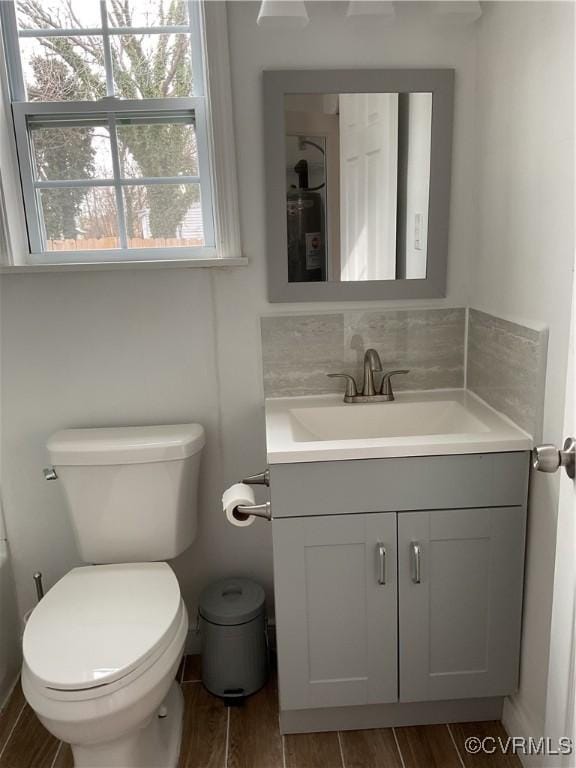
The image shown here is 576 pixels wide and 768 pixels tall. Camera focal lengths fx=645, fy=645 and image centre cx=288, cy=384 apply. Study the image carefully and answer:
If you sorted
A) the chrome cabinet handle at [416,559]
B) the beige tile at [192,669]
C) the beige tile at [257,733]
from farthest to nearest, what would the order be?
the beige tile at [192,669], the beige tile at [257,733], the chrome cabinet handle at [416,559]

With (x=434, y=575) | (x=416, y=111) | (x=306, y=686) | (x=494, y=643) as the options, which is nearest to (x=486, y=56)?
(x=416, y=111)

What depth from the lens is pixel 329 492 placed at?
1578 mm

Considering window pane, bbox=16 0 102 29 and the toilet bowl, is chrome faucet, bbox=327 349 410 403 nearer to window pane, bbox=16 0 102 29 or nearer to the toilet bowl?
the toilet bowl

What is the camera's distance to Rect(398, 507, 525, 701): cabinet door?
1612mm

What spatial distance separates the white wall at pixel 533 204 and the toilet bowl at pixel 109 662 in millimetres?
902

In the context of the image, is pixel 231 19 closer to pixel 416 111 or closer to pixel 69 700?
pixel 416 111

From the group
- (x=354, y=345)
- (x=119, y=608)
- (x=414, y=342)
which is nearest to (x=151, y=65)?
(x=354, y=345)

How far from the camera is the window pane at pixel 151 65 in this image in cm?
184

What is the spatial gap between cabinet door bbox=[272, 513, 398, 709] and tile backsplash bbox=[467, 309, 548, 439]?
43cm

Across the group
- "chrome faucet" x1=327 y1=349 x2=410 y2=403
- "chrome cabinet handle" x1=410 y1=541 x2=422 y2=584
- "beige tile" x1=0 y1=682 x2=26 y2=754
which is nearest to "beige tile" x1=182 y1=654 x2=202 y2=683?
"beige tile" x1=0 y1=682 x2=26 y2=754

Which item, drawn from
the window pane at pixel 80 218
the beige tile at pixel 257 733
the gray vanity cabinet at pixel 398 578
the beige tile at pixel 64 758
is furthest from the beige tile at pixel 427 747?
the window pane at pixel 80 218

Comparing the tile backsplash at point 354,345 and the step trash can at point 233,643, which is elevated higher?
the tile backsplash at point 354,345

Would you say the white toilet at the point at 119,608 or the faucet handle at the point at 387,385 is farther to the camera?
the faucet handle at the point at 387,385

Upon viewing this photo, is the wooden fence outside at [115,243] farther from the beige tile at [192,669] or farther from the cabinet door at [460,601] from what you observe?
→ the beige tile at [192,669]
